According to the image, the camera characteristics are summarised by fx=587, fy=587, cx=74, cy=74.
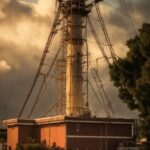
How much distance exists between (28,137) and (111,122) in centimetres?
1211

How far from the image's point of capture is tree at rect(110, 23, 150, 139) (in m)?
54.2

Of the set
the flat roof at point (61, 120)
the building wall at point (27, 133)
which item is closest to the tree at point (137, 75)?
the flat roof at point (61, 120)

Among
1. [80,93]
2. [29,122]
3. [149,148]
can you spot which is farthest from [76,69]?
[149,148]

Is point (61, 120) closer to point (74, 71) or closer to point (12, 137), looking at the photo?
point (74, 71)

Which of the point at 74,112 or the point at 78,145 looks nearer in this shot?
the point at 78,145

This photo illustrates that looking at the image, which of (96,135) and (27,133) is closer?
(96,135)

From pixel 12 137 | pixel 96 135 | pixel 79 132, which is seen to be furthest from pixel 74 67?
pixel 12 137

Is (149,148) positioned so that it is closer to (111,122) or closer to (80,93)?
(111,122)

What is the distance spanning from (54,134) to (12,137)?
887 centimetres

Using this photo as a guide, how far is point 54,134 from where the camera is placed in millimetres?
73500

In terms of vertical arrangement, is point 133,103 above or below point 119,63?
below

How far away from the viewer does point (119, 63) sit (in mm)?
58094

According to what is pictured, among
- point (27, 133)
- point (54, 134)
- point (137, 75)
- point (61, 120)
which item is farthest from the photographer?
point (27, 133)

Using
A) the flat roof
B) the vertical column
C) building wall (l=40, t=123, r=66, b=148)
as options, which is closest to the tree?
the flat roof
